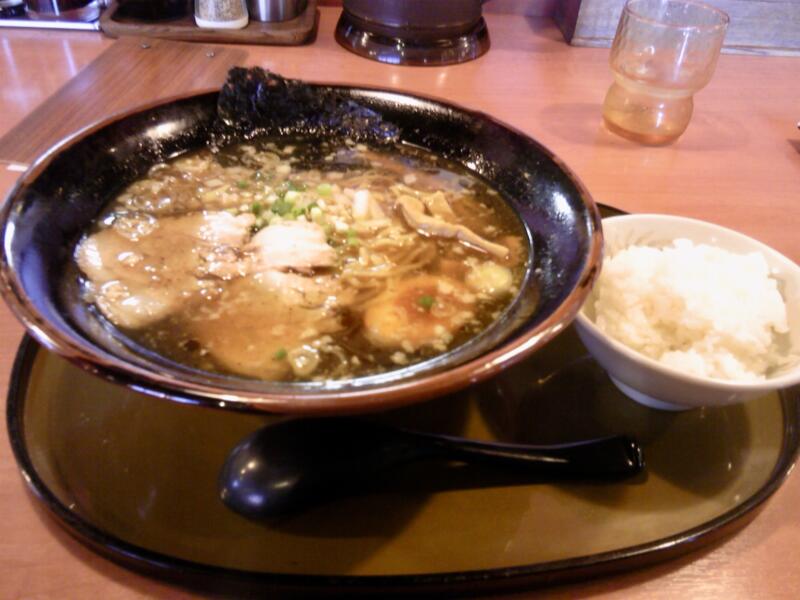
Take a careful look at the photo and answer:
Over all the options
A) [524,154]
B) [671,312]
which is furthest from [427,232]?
[671,312]

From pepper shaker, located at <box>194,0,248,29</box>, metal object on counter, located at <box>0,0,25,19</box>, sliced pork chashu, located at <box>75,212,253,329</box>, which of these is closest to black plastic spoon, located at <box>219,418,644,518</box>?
sliced pork chashu, located at <box>75,212,253,329</box>

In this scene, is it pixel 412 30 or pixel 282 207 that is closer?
pixel 282 207

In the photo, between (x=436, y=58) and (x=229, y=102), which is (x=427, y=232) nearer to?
(x=229, y=102)

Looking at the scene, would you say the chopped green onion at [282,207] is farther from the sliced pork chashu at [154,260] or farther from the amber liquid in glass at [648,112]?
the amber liquid in glass at [648,112]

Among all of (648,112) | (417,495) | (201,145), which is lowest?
(417,495)

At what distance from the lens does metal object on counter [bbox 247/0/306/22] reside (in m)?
2.84

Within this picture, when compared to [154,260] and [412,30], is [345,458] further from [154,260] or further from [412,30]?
[412,30]

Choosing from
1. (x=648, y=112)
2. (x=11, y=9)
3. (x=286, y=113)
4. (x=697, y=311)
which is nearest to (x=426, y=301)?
(x=697, y=311)

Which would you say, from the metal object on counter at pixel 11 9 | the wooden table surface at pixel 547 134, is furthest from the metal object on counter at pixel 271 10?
the metal object on counter at pixel 11 9

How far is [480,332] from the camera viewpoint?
1178mm

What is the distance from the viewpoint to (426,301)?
1.26 metres

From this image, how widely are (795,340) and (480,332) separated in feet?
2.14

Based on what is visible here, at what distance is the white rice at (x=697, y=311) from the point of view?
1.20 metres

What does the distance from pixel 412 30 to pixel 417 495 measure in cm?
215
